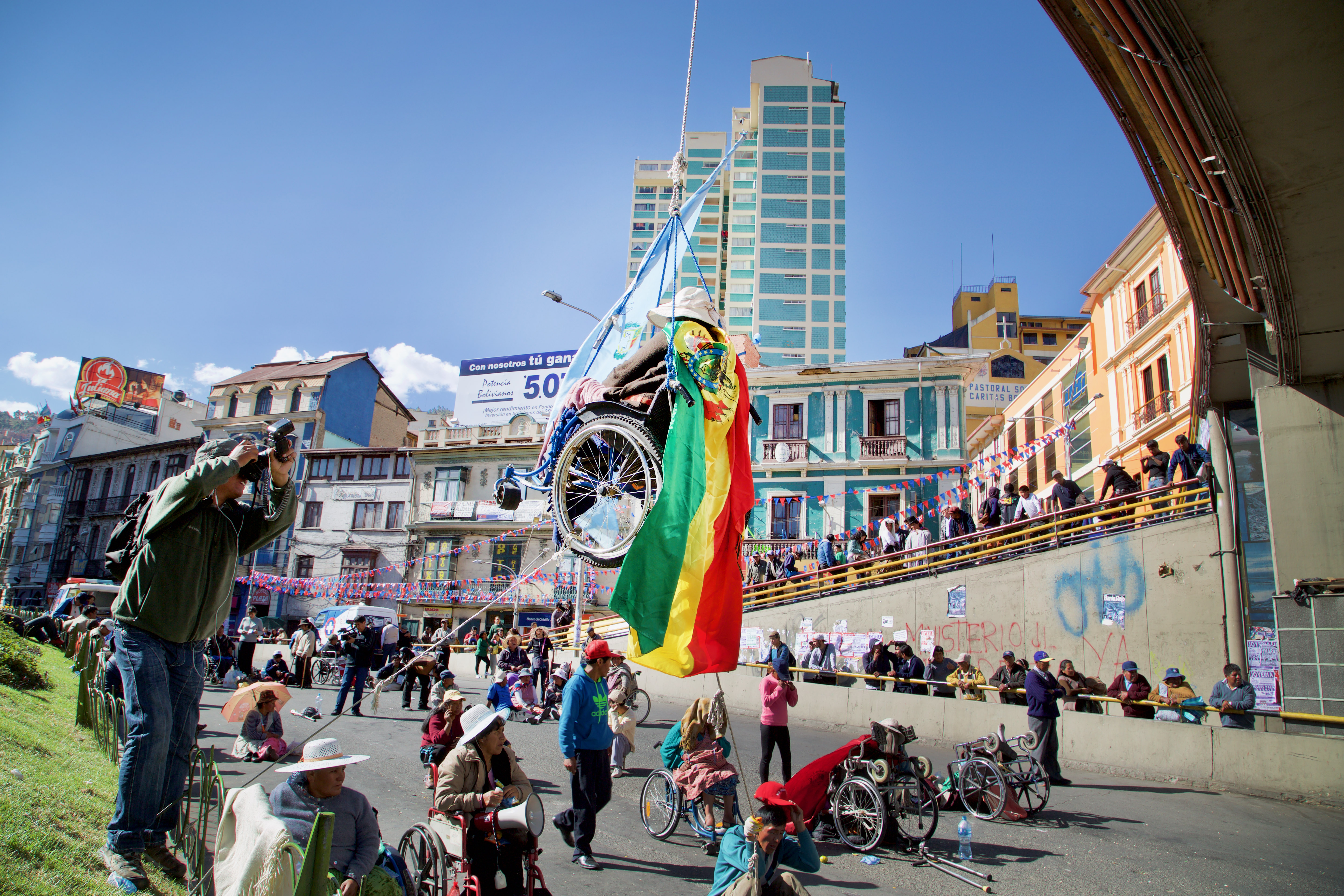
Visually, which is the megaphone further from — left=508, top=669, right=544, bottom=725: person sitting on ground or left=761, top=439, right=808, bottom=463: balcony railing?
left=761, top=439, right=808, bottom=463: balcony railing

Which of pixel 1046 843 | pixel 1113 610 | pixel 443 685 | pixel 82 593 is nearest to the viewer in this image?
pixel 1046 843

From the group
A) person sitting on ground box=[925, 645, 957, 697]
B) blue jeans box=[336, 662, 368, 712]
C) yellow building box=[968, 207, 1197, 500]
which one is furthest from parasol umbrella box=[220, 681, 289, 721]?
yellow building box=[968, 207, 1197, 500]

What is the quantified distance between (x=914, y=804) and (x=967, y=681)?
6.91 metres

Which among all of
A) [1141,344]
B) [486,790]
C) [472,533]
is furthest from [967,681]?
[472,533]

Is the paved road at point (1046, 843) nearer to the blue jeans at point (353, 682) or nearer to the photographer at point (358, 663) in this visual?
the blue jeans at point (353, 682)

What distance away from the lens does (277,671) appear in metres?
17.2

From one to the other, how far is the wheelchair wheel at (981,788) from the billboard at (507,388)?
33.2 m

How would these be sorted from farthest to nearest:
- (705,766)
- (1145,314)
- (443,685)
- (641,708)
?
1. (1145,314)
2. (641,708)
3. (443,685)
4. (705,766)

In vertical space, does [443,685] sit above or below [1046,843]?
above

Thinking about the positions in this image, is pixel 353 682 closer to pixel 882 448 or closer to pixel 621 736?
pixel 621 736

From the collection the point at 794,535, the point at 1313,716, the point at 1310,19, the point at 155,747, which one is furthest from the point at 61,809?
the point at 794,535

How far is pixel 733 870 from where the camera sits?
472cm

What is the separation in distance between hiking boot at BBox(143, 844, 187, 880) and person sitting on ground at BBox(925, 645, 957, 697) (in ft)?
41.2

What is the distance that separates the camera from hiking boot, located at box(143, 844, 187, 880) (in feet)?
12.7
